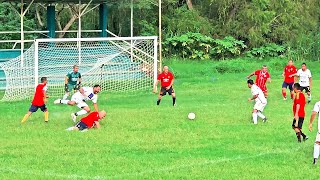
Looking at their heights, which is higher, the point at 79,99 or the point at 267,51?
the point at 267,51

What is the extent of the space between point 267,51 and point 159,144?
27238 millimetres

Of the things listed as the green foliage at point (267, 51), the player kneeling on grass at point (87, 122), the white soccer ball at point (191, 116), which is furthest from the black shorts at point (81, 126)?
the green foliage at point (267, 51)

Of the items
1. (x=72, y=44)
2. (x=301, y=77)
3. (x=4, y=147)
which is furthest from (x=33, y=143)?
(x=72, y=44)

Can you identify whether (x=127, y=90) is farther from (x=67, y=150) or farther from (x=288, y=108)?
(x=67, y=150)

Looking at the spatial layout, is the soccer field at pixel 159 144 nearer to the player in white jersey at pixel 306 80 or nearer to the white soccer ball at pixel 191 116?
the white soccer ball at pixel 191 116

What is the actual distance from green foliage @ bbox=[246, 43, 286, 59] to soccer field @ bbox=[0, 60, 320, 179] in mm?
16348

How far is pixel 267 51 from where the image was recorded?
46.6 metres

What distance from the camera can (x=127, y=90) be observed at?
3381 cm

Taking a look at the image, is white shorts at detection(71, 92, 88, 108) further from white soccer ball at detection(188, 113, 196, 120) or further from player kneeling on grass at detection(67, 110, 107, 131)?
white soccer ball at detection(188, 113, 196, 120)

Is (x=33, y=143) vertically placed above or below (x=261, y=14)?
below

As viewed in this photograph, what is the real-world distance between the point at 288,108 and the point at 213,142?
7.84 meters

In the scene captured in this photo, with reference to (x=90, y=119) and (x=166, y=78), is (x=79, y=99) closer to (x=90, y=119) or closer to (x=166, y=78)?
(x=90, y=119)

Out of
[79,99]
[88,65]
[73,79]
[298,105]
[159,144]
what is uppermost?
[88,65]

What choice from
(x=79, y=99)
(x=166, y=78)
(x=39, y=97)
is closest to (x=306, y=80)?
(x=166, y=78)
